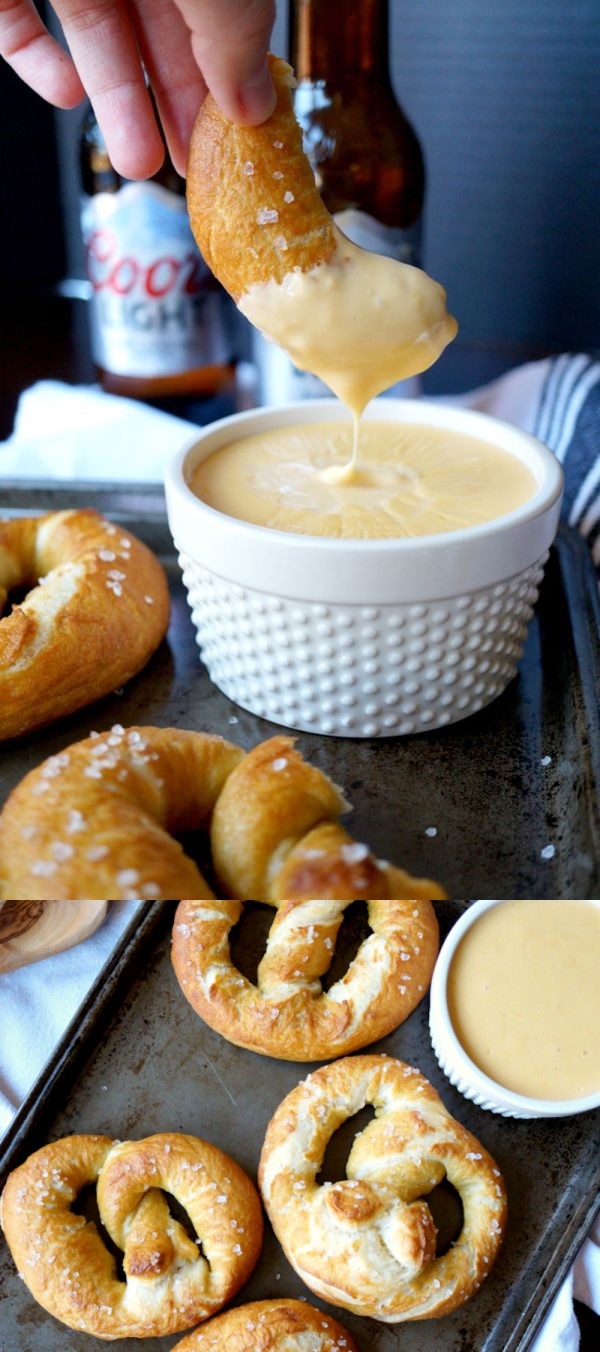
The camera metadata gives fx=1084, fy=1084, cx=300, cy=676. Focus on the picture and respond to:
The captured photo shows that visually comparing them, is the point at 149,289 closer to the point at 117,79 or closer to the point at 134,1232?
the point at 117,79

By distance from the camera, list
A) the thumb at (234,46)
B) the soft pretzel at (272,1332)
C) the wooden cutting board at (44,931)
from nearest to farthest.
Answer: the thumb at (234,46)
the soft pretzel at (272,1332)
the wooden cutting board at (44,931)

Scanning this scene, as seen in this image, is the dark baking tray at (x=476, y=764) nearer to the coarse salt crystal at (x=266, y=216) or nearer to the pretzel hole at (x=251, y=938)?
the coarse salt crystal at (x=266, y=216)

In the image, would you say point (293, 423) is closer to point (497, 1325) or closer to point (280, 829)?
point (280, 829)

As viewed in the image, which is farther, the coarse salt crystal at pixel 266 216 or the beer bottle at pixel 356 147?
the beer bottle at pixel 356 147

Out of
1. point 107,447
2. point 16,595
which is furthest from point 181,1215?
point 107,447

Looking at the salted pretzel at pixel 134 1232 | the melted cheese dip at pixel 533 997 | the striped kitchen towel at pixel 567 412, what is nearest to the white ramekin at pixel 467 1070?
the melted cheese dip at pixel 533 997

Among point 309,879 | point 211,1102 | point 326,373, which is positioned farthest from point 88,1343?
point 326,373
